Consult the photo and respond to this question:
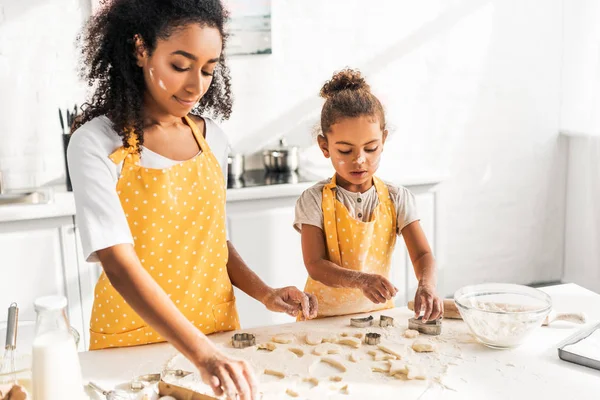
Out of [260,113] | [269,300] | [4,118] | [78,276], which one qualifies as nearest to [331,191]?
[269,300]

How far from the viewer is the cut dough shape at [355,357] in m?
1.23

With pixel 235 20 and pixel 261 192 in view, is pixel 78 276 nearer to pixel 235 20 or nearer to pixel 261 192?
pixel 261 192

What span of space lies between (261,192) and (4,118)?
108cm

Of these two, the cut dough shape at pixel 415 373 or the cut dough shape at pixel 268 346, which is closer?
the cut dough shape at pixel 415 373

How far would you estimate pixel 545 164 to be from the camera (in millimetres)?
3650

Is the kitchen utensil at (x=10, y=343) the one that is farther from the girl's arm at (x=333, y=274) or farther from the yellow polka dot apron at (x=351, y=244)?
the yellow polka dot apron at (x=351, y=244)

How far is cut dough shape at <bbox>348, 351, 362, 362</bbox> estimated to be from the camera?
1230 millimetres

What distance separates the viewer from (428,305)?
139 cm

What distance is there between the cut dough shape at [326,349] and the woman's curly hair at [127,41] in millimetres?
524

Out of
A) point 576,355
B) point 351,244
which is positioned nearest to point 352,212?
point 351,244

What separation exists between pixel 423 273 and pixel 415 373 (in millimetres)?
461

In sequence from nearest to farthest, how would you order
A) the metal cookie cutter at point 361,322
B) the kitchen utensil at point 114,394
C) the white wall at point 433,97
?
the kitchen utensil at point 114,394 < the metal cookie cutter at point 361,322 < the white wall at point 433,97

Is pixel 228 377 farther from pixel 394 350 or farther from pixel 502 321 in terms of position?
→ pixel 502 321

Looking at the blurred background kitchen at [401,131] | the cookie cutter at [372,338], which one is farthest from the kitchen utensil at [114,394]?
the blurred background kitchen at [401,131]
